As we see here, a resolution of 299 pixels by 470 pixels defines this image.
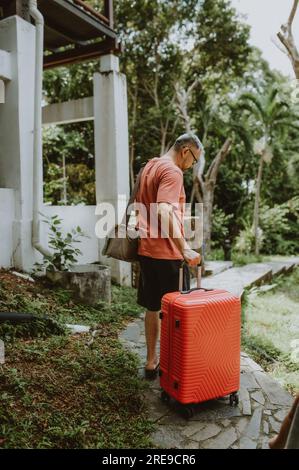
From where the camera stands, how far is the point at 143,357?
169 inches

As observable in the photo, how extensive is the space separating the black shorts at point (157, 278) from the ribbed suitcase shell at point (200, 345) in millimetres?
307

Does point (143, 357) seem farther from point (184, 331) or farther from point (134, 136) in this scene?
point (134, 136)

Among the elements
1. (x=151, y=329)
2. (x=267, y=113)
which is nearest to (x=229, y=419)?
(x=151, y=329)

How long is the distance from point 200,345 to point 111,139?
18.0 feet

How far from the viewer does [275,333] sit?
6305 millimetres

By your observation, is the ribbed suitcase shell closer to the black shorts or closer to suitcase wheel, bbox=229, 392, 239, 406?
suitcase wheel, bbox=229, 392, 239, 406

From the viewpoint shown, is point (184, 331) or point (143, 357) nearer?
point (184, 331)

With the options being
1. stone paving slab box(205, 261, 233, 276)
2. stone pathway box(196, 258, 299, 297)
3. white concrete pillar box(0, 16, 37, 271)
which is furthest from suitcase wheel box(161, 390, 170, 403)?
stone paving slab box(205, 261, 233, 276)

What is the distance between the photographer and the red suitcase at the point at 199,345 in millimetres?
3023

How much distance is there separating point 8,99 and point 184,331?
16.0 feet

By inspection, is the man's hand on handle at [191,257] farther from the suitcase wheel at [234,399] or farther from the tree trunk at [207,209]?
the tree trunk at [207,209]

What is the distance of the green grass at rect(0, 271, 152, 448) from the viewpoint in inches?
110

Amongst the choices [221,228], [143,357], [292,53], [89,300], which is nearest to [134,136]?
[221,228]

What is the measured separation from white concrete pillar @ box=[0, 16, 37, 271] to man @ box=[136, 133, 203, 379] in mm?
3056
